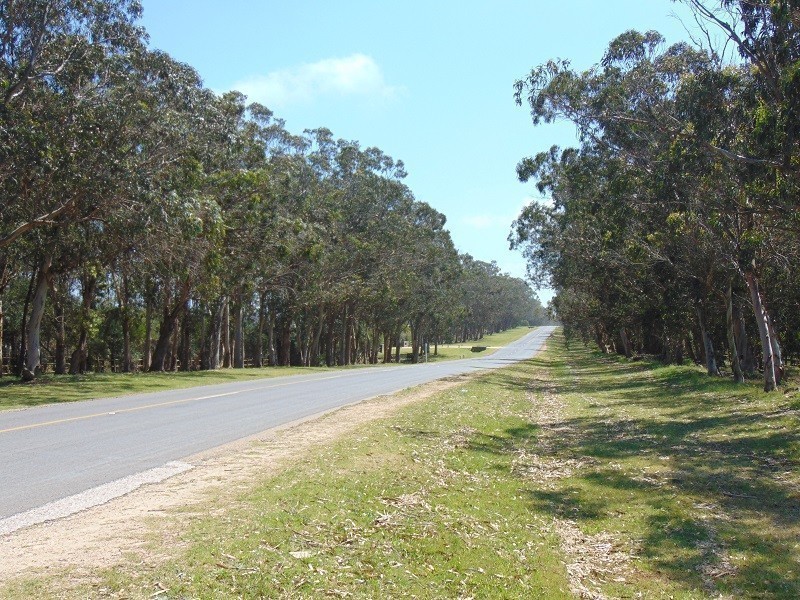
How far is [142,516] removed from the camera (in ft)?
23.0

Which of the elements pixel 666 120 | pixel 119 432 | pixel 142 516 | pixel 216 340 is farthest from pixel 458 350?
pixel 142 516

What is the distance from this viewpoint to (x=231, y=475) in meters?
9.15

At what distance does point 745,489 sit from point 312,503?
6.70 metres

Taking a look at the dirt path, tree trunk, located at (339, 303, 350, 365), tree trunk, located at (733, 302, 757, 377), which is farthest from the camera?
tree trunk, located at (339, 303, 350, 365)

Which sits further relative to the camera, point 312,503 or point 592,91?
point 592,91

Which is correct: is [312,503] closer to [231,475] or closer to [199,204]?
[231,475]

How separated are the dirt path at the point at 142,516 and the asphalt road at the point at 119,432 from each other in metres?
0.55

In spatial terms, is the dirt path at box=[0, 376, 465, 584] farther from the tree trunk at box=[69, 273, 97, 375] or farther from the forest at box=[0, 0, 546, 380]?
the tree trunk at box=[69, 273, 97, 375]

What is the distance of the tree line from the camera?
44.2 feet

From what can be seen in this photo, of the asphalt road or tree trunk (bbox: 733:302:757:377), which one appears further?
tree trunk (bbox: 733:302:757:377)

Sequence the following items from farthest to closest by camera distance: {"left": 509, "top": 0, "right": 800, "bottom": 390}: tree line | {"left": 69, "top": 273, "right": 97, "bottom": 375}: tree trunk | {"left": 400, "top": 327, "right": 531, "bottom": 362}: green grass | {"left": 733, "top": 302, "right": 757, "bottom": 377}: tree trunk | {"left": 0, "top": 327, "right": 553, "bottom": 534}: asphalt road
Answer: {"left": 400, "top": 327, "right": 531, "bottom": 362}: green grass → {"left": 69, "top": 273, "right": 97, "bottom": 375}: tree trunk → {"left": 733, "top": 302, "right": 757, "bottom": 377}: tree trunk → {"left": 509, "top": 0, "right": 800, "bottom": 390}: tree line → {"left": 0, "top": 327, "right": 553, "bottom": 534}: asphalt road

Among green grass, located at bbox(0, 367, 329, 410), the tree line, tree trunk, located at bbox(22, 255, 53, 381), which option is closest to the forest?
tree trunk, located at bbox(22, 255, 53, 381)

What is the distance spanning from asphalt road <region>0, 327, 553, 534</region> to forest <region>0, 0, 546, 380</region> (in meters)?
5.77

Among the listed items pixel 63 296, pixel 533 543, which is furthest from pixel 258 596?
pixel 63 296
